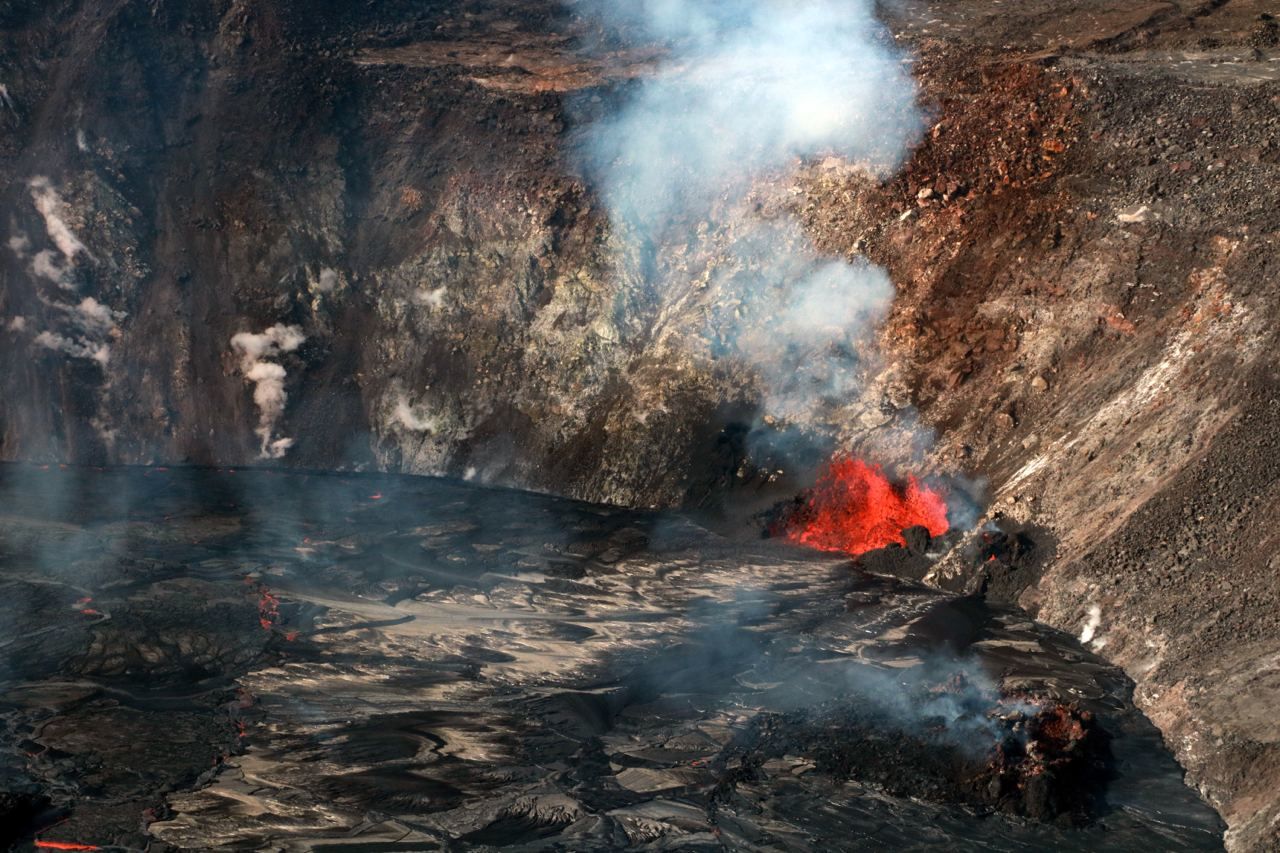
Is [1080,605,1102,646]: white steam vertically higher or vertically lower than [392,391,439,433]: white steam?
lower

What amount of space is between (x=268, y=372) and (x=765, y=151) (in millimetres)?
17454

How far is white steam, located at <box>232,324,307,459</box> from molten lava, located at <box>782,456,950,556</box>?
1765cm

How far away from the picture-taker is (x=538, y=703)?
20969 millimetres

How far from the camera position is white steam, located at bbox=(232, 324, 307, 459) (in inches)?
1495

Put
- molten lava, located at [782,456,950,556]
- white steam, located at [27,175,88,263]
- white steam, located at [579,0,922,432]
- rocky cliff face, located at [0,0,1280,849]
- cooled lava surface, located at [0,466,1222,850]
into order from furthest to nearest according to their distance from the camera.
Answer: white steam, located at [27,175,88,263], white steam, located at [579,0,922,432], molten lava, located at [782,456,950,556], rocky cliff face, located at [0,0,1280,849], cooled lava surface, located at [0,466,1222,850]

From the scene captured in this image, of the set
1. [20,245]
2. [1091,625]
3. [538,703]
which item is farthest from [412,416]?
[1091,625]

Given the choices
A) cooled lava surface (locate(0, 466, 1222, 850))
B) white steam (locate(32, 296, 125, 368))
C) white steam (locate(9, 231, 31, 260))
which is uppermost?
white steam (locate(9, 231, 31, 260))

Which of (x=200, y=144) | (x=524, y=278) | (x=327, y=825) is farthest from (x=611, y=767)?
(x=200, y=144)

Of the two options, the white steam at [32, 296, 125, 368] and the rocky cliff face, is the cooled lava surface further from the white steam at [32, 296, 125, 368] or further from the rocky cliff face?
the white steam at [32, 296, 125, 368]

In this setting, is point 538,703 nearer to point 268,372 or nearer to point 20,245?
point 268,372

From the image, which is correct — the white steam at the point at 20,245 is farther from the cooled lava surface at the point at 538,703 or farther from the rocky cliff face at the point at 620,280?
the cooled lava surface at the point at 538,703

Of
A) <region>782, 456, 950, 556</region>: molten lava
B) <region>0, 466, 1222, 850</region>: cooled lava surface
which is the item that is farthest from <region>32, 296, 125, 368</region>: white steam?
<region>782, 456, 950, 556</region>: molten lava

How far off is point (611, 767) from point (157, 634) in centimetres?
1042

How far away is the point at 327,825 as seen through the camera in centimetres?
1692
